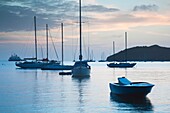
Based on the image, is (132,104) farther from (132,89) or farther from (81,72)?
(81,72)

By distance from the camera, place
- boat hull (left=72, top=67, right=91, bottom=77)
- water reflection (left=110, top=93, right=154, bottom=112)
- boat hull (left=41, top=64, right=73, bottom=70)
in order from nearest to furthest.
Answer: water reflection (left=110, top=93, right=154, bottom=112), boat hull (left=72, top=67, right=91, bottom=77), boat hull (left=41, top=64, right=73, bottom=70)

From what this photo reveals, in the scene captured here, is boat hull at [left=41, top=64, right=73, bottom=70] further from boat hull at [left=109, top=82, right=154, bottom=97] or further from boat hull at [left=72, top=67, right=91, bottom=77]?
boat hull at [left=109, top=82, right=154, bottom=97]

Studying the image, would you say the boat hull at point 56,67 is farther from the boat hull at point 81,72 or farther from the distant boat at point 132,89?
the distant boat at point 132,89

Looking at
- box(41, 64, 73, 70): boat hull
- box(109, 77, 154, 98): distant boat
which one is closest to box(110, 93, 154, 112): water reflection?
box(109, 77, 154, 98): distant boat

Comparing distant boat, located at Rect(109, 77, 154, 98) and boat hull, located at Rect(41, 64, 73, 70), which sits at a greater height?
distant boat, located at Rect(109, 77, 154, 98)

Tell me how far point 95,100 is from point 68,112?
227 inches

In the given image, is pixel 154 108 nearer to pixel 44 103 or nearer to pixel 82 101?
pixel 82 101

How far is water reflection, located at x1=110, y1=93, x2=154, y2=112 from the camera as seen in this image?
22833 mm

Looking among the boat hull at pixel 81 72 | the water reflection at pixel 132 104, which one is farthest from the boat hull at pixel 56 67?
the water reflection at pixel 132 104

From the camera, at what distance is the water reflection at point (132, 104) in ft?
74.9

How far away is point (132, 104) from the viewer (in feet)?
81.0

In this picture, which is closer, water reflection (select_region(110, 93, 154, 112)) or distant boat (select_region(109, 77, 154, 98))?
water reflection (select_region(110, 93, 154, 112))

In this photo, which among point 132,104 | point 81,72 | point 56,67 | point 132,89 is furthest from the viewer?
point 56,67

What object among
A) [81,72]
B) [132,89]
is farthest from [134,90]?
[81,72]
